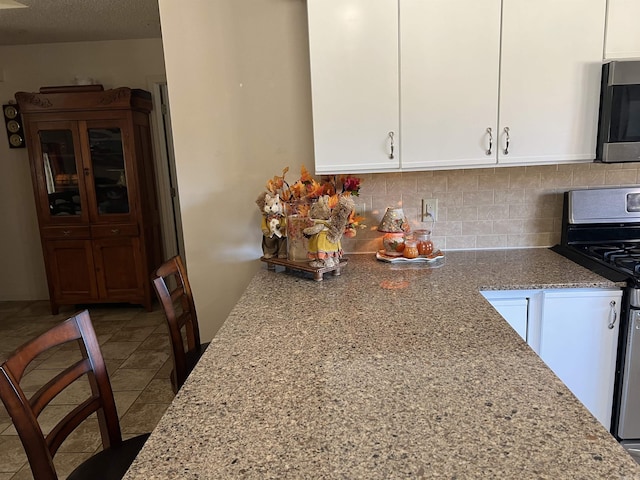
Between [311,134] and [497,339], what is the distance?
4.62 feet

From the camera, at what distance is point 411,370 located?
45.8 inches

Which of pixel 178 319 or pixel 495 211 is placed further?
pixel 495 211

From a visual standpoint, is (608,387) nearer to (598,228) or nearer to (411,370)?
(598,228)

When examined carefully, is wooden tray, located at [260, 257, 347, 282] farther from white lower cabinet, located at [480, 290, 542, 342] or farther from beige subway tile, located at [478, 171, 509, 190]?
beige subway tile, located at [478, 171, 509, 190]

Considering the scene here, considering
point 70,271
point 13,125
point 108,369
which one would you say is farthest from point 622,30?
point 13,125

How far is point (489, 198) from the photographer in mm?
2342

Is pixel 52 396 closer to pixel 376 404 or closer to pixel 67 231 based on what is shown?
pixel 376 404

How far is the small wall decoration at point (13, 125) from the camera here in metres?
4.35

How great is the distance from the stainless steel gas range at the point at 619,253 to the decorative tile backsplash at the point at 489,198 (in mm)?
89

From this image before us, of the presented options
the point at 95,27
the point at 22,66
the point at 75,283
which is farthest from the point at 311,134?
the point at 22,66

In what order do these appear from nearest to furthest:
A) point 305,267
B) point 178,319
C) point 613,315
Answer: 1. point 178,319
2. point 613,315
3. point 305,267

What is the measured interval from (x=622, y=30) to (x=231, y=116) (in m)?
1.77

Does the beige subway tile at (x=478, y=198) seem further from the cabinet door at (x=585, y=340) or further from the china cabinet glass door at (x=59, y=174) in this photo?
the china cabinet glass door at (x=59, y=174)

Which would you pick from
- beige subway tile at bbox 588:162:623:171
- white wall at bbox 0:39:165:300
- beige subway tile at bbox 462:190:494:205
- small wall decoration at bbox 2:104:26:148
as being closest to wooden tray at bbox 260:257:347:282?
beige subway tile at bbox 462:190:494:205
